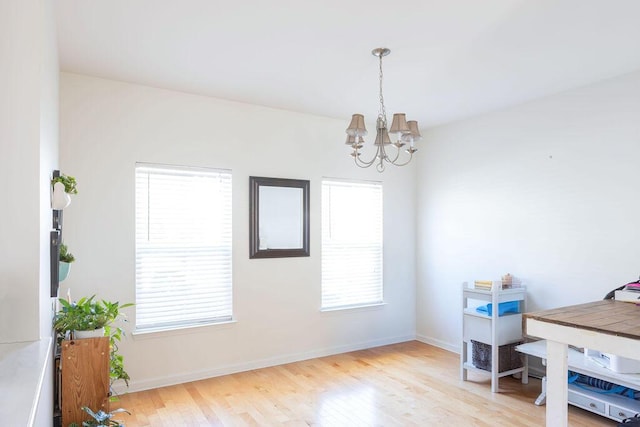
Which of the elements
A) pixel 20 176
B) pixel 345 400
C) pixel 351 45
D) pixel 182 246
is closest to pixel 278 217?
pixel 182 246

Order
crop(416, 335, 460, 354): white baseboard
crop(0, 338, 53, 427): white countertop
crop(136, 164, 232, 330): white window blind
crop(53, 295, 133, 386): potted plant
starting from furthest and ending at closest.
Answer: crop(416, 335, 460, 354): white baseboard → crop(136, 164, 232, 330): white window blind → crop(53, 295, 133, 386): potted plant → crop(0, 338, 53, 427): white countertop

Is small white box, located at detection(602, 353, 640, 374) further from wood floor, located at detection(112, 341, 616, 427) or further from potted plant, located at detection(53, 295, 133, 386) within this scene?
potted plant, located at detection(53, 295, 133, 386)

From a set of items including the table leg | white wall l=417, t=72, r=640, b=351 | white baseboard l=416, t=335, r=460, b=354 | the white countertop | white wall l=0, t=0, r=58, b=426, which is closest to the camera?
the white countertop

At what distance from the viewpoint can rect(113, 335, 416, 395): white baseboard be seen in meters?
3.45

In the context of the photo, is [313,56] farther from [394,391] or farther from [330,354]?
A: [330,354]

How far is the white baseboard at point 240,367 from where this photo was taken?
3452 millimetres

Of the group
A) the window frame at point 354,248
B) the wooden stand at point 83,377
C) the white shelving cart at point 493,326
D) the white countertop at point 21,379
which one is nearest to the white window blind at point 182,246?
the window frame at point 354,248

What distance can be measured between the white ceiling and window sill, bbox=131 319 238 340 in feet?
7.06

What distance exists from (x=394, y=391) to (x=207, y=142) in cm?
283

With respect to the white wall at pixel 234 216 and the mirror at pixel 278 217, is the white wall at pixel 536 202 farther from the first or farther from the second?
the mirror at pixel 278 217

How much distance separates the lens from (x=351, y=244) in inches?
186

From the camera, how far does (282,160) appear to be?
425cm

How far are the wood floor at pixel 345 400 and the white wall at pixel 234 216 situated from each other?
0.32m

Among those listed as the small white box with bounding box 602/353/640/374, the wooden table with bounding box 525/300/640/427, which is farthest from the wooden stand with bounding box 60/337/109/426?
the small white box with bounding box 602/353/640/374
